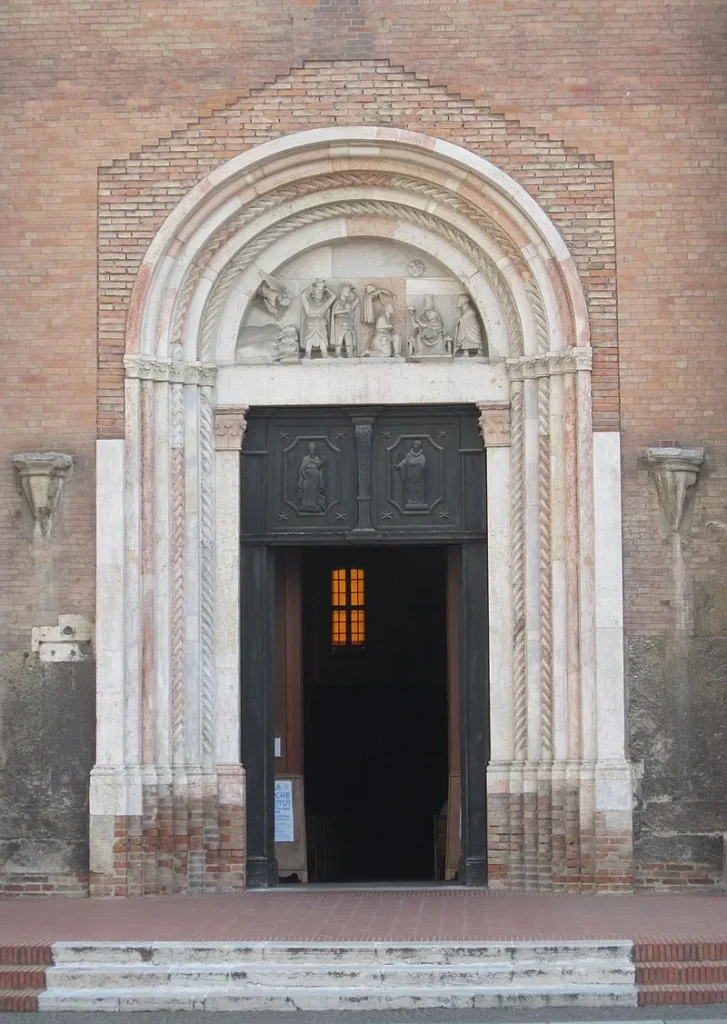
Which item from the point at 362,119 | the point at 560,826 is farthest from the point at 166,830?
the point at 362,119

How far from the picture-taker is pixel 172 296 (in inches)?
540

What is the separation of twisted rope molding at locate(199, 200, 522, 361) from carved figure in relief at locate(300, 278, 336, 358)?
53 centimetres

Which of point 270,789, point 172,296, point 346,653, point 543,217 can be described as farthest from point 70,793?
point 346,653

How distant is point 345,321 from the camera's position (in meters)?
14.1

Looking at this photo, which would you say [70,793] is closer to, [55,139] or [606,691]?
[606,691]

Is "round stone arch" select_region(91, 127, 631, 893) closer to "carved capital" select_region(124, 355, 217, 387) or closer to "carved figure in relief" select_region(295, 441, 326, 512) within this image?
"carved capital" select_region(124, 355, 217, 387)

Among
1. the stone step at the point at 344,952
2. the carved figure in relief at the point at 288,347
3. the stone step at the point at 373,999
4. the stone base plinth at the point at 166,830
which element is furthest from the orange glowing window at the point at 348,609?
the stone step at the point at 373,999

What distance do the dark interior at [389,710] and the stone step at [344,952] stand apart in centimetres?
1180

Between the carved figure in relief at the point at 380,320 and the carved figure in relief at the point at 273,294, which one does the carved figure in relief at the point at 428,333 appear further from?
the carved figure in relief at the point at 273,294

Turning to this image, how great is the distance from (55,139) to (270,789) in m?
5.66

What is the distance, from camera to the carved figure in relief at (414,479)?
13977 mm

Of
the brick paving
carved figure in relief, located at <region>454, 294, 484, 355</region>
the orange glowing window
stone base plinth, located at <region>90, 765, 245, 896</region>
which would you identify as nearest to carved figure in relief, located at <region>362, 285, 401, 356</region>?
carved figure in relief, located at <region>454, 294, 484, 355</region>

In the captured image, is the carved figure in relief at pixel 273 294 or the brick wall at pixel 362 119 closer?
the brick wall at pixel 362 119

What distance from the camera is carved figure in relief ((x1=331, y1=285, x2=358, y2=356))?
14.1 m
